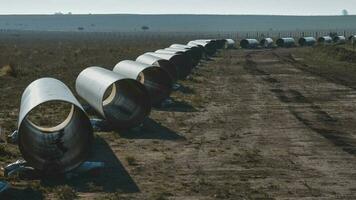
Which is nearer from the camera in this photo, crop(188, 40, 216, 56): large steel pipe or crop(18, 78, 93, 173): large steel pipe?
crop(18, 78, 93, 173): large steel pipe

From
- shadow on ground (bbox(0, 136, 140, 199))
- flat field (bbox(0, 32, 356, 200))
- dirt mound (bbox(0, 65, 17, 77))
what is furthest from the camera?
dirt mound (bbox(0, 65, 17, 77))

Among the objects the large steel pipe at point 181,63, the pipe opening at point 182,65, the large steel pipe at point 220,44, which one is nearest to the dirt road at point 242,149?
the large steel pipe at point 181,63

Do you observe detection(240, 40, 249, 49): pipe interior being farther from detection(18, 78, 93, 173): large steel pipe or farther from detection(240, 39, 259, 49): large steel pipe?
detection(18, 78, 93, 173): large steel pipe

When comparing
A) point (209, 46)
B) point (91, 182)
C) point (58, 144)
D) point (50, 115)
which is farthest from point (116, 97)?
point (209, 46)

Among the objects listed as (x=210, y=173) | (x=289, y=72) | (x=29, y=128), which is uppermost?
(x=29, y=128)

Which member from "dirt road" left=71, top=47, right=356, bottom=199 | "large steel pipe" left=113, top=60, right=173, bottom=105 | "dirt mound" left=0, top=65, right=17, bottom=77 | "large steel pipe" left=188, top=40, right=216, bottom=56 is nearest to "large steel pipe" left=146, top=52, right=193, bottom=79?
"dirt road" left=71, top=47, right=356, bottom=199

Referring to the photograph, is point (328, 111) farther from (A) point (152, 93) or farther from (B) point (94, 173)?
(B) point (94, 173)

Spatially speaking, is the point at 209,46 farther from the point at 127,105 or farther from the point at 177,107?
the point at 127,105

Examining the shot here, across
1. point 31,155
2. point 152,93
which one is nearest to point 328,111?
point 152,93
